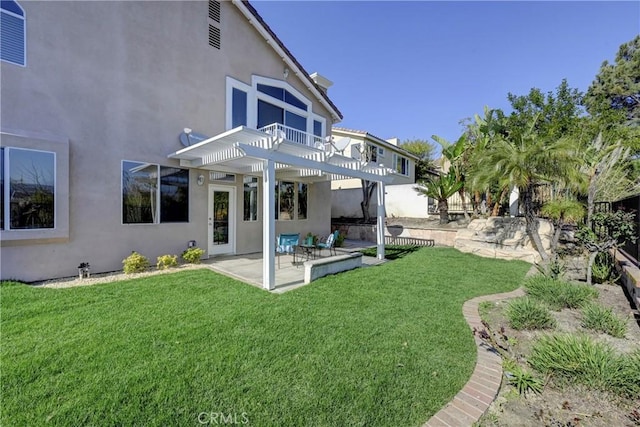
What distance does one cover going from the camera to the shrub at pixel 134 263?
8.96 metres

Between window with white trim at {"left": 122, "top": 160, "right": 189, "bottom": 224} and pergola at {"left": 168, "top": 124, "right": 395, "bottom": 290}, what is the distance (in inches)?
27.8

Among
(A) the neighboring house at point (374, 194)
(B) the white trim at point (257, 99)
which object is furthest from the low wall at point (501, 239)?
(B) the white trim at point (257, 99)

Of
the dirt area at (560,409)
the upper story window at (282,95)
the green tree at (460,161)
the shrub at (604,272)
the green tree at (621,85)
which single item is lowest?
the dirt area at (560,409)

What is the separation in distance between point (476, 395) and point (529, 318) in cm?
292

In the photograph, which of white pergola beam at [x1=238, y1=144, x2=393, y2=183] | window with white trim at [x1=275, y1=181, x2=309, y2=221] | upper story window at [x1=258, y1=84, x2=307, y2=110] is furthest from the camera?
window with white trim at [x1=275, y1=181, x2=309, y2=221]

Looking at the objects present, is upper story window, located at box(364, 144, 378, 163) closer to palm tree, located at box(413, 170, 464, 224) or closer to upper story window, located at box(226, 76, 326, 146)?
palm tree, located at box(413, 170, 464, 224)

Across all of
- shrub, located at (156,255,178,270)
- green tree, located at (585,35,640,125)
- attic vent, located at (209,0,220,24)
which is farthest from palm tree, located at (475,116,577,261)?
green tree, located at (585,35,640,125)

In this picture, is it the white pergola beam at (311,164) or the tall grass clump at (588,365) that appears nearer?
the tall grass clump at (588,365)

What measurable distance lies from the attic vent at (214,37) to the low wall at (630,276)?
15.4 metres

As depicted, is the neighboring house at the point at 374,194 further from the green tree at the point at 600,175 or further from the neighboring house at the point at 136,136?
the green tree at the point at 600,175

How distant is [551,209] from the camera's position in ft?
31.0

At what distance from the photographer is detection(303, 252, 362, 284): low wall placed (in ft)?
27.0

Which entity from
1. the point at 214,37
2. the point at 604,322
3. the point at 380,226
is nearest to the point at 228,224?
the point at 380,226

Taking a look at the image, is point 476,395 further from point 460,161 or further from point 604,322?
point 460,161
